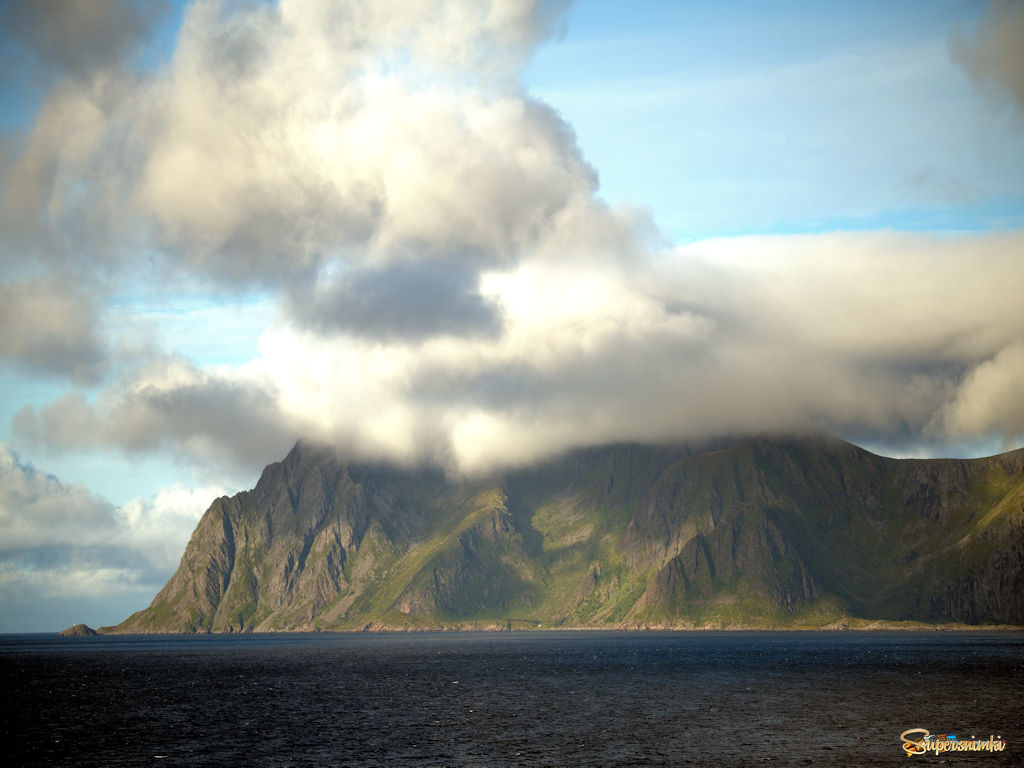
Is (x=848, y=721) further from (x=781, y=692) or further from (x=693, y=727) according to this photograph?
(x=781, y=692)

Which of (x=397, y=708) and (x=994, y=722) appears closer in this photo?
(x=994, y=722)

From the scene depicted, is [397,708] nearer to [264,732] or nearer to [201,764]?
[264,732]

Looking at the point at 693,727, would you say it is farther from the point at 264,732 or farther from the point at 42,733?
the point at 42,733

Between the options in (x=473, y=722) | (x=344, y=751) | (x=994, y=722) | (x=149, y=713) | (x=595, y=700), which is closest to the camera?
(x=344, y=751)

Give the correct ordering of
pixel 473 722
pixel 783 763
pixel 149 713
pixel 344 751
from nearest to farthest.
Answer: pixel 783 763, pixel 344 751, pixel 473 722, pixel 149 713

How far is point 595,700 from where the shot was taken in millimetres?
184125

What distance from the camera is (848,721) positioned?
147625mm

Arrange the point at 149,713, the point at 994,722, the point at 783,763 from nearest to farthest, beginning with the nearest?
the point at 783,763 → the point at 994,722 → the point at 149,713

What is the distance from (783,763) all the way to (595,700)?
243 ft

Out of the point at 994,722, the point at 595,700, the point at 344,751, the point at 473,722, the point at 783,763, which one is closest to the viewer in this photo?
the point at 783,763

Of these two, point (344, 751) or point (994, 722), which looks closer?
point (344, 751)

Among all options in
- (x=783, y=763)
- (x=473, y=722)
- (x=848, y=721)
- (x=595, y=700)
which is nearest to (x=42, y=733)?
(x=473, y=722)

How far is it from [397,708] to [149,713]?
4463 cm

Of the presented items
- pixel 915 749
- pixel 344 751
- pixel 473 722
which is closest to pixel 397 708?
pixel 473 722
